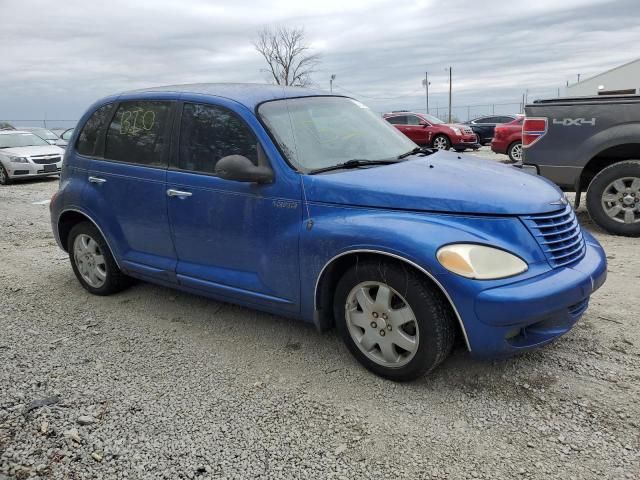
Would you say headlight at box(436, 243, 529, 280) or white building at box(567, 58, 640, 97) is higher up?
white building at box(567, 58, 640, 97)

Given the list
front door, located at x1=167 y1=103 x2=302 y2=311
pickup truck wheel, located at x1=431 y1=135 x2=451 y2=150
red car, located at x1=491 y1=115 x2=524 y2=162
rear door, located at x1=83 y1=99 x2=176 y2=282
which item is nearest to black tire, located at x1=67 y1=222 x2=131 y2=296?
rear door, located at x1=83 y1=99 x2=176 y2=282

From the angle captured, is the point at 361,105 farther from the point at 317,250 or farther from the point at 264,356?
the point at 264,356

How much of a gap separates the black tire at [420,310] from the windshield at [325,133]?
796mm

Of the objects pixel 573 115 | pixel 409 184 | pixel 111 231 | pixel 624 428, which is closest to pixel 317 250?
pixel 409 184

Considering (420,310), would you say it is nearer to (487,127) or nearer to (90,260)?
(90,260)

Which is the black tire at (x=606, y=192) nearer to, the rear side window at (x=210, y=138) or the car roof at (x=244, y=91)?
the car roof at (x=244, y=91)

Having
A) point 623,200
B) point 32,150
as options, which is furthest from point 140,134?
point 32,150

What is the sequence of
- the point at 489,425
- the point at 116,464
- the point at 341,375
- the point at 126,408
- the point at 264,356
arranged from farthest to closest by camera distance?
the point at 264,356 → the point at 341,375 → the point at 126,408 → the point at 489,425 → the point at 116,464

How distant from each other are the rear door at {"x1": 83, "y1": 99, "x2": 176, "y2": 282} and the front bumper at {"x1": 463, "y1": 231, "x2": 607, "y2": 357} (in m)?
2.30

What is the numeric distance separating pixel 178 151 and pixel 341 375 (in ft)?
6.39

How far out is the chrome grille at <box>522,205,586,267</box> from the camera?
289cm

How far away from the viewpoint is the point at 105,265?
4.61 metres

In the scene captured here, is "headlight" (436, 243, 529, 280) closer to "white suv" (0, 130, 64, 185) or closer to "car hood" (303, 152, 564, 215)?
"car hood" (303, 152, 564, 215)

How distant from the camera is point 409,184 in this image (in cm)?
305
